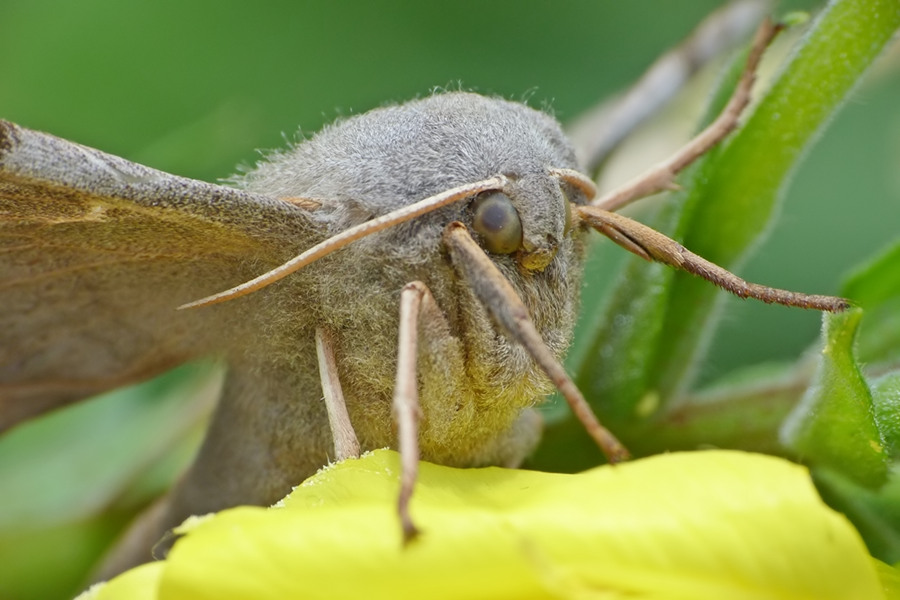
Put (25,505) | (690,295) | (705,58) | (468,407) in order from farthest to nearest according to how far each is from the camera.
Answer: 1. (705,58)
2. (25,505)
3. (690,295)
4. (468,407)

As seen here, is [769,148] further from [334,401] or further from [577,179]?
[334,401]

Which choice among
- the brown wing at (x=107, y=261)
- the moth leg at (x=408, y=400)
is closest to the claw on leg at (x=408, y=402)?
the moth leg at (x=408, y=400)

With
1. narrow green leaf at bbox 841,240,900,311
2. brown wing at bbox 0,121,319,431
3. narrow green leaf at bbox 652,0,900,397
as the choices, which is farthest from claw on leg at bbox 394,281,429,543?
narrow green leaf at bbox 841,240,900,311

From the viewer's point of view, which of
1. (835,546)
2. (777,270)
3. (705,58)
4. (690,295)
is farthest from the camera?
(777,270)

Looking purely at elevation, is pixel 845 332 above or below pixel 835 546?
above

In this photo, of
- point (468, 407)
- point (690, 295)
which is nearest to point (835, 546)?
point (468, 407)

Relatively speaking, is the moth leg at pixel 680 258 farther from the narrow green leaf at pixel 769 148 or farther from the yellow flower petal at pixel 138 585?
the yellow flower petal at pixel 138 585

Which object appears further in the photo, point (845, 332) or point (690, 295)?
point (690, 295)

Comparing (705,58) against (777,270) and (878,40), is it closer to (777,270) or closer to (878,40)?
(777,270)

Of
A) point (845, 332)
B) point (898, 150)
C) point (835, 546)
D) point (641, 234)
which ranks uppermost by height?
point (898, 150)

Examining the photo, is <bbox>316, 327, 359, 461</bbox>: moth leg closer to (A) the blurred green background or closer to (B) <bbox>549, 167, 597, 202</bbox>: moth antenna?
(B) <bbox>549, 167, 597, 202</bbox>: moth antenna
